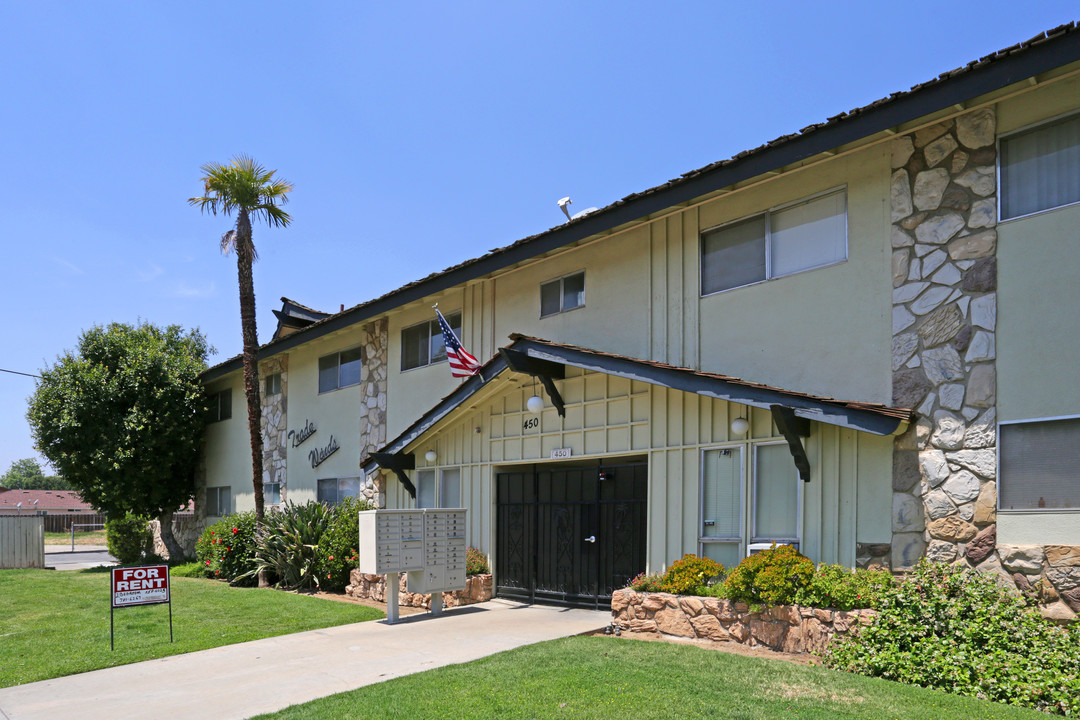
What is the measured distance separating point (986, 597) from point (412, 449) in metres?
10.8

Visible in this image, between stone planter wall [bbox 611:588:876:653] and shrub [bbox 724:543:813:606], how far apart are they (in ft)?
0.41

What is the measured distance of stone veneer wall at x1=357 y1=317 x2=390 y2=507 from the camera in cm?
1836

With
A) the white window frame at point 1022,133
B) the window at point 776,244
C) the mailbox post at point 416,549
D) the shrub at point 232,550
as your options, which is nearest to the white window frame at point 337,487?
the shrub at point 232,550

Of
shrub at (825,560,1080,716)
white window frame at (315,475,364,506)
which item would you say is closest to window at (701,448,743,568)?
shrub at (825,560,1080,716)

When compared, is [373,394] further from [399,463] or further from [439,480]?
[439,480]

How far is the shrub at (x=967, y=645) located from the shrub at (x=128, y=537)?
76.3 ft

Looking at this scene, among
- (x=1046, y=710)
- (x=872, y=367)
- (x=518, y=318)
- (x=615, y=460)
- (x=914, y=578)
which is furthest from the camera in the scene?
(x=518, y=318)

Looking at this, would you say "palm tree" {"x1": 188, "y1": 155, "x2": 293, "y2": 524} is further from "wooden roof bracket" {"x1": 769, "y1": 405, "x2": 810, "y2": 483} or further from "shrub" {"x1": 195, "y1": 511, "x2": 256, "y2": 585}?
"wooden roof bracket" {"x1": 769, "y1": 405, "x2": 810, "y2": 483}

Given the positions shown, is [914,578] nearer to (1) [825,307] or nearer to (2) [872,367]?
(2) [872,367]

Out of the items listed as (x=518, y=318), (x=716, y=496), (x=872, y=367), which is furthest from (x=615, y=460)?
(x=872, y=367)

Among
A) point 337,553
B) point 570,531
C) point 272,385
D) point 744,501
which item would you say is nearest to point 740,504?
point 744,501

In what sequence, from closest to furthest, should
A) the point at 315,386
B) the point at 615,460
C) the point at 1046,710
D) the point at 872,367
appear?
the point at 1046,710
the point at 872,367
the point at 615,460
the point at 315,386

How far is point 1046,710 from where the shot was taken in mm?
6859

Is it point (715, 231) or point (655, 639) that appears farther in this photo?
point (715, 231)
